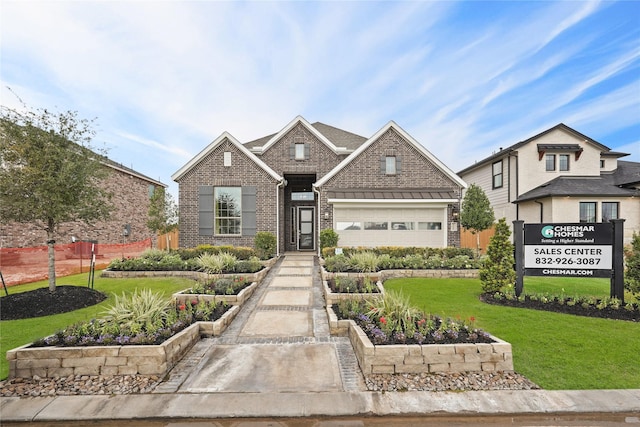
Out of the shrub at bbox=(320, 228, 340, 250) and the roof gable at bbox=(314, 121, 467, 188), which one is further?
the roof gable at bbox=(314, 121, 467, 188)

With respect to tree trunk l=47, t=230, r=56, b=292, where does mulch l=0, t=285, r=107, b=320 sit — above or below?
below

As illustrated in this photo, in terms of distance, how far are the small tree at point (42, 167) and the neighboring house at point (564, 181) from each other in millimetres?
20237

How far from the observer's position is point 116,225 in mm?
22109

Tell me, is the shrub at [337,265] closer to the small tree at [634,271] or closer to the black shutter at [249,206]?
the black shutter at [249,206]

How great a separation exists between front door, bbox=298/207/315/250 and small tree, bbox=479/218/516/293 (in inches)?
423

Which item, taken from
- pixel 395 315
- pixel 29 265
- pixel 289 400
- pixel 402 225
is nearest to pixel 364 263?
pixel 395 315

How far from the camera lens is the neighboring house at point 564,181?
17078 mm

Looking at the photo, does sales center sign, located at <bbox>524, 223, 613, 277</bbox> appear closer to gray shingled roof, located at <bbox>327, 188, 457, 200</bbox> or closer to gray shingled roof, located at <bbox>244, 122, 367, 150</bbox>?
gray shingled roof, located at <bbox>327, 188, 457, 200</bbox>

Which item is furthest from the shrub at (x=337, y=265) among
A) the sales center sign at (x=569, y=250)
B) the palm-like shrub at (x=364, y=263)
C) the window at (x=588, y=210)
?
the window at (x=588, y=210)

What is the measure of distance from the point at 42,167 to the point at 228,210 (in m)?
8.58

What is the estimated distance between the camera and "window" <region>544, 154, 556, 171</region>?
63.9 feet

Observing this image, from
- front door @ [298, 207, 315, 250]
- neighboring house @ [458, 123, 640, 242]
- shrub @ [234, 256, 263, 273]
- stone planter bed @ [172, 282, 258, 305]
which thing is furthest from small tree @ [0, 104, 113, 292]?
neighboring house @ [458, 123, 640, 242]

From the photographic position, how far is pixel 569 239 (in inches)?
279

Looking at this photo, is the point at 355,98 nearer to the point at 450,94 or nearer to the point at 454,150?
the point at 450,94
